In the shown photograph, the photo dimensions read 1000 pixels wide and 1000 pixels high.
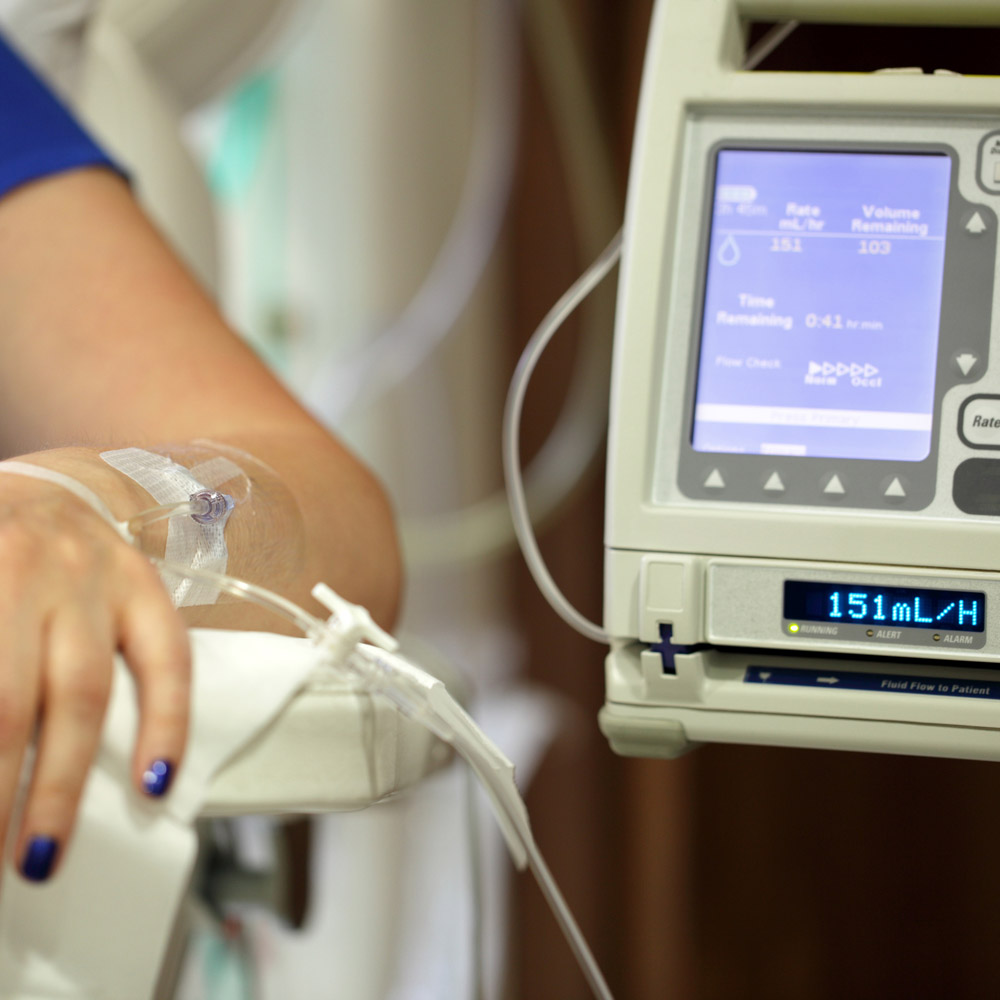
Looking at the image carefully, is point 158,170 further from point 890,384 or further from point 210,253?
point 890,384

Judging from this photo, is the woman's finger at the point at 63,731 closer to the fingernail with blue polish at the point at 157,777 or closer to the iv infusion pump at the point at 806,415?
the fingernail with blue polish at the point at 157,777

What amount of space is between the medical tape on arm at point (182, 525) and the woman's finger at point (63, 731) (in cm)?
6

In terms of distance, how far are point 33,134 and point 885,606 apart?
569mm

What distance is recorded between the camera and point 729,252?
18.9 inches

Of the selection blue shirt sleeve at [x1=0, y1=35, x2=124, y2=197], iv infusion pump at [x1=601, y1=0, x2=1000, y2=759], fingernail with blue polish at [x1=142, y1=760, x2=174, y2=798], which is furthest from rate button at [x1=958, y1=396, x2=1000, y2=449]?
blue shirt sleeve at [x1=0, y1=35, x2=124, y2=197]

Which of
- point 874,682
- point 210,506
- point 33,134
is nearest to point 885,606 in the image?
point 874,682

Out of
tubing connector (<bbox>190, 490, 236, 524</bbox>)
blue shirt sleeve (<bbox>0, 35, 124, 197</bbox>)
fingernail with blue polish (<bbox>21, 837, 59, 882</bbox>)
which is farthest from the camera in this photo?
blue shirt sleeve (<bbox>0, 35, 124, 197</bbox>)

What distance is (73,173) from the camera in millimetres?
653

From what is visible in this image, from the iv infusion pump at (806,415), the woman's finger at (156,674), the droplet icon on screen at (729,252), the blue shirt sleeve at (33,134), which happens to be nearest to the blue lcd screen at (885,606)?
the iv infusion pump at (806,415)

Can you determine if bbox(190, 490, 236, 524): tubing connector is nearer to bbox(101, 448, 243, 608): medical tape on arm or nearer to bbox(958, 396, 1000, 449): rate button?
bbox(101, 448, 243, 608): medical tape on arm

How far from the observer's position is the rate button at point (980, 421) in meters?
0.45

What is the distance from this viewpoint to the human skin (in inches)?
11.7

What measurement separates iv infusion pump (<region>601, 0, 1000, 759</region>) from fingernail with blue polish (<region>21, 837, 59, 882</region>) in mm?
264

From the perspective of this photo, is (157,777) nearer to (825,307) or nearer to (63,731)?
(63,731)
